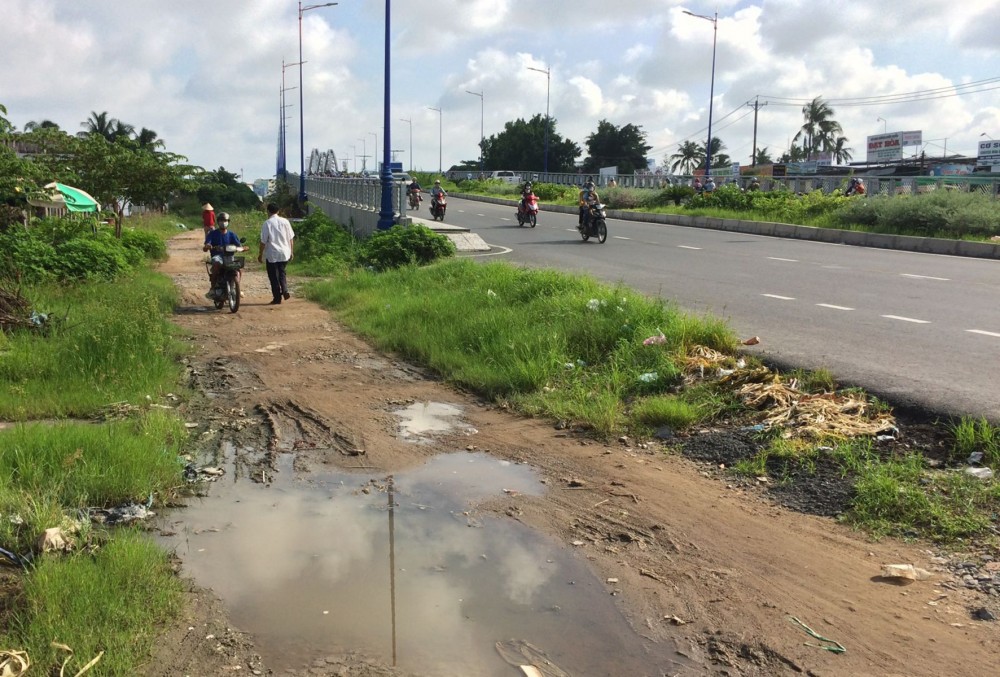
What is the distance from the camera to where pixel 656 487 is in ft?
16.1

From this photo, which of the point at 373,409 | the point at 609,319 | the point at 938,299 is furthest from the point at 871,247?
the point at 373,409

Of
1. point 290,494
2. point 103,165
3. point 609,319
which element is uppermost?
point 103,165

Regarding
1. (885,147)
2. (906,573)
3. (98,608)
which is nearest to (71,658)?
(98,608)

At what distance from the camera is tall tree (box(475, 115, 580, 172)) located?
313 feet

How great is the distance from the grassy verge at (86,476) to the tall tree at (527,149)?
3432 inches

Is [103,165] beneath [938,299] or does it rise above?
above

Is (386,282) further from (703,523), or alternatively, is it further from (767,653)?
(767,653)

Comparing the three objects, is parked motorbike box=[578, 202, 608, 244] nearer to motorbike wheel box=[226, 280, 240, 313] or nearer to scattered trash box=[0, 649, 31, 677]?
motorbike wheel box=[226, 280, 240, 313]

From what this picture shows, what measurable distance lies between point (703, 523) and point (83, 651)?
2.82 metres

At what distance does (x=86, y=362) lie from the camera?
7078 mm

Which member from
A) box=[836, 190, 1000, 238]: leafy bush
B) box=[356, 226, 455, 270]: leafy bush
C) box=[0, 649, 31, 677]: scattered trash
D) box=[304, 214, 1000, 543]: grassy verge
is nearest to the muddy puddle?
box=[0, 649, 31, 677]: scattered trash

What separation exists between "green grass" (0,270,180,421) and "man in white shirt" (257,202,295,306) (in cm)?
260

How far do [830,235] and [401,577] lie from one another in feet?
69.2

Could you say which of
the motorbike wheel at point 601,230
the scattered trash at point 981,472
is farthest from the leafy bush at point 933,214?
the scattered trash at point 981,472
